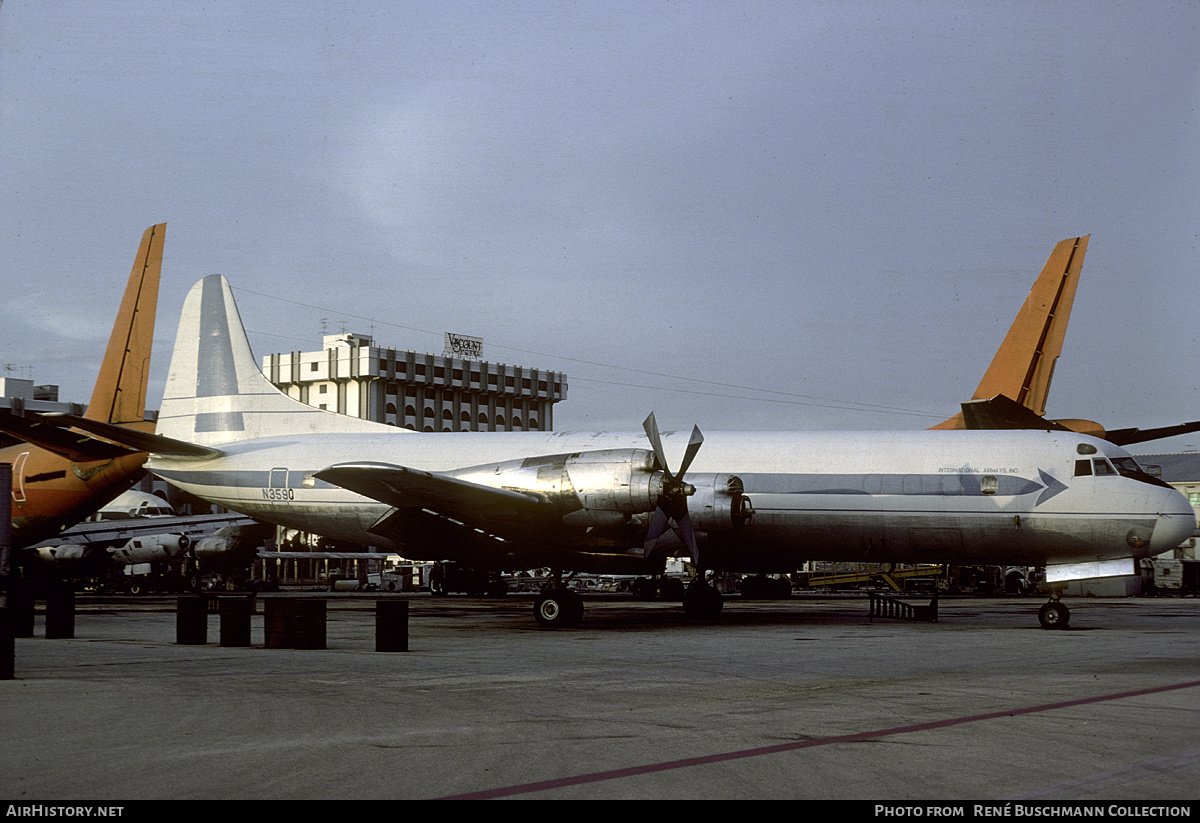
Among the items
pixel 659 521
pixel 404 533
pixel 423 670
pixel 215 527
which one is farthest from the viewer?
pixel 215 527

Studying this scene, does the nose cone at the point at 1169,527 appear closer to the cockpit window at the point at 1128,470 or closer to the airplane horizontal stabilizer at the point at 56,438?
the cockpit window at the point at 1128,470

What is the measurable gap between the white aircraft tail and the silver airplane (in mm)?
2909

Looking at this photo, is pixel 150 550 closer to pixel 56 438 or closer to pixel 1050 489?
pixel 56 438

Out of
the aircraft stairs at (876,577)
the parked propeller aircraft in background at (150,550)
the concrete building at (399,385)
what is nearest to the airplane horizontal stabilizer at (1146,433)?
the aircraft stairs at (876,577)

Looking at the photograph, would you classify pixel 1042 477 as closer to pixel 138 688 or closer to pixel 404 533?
pixel 404 533

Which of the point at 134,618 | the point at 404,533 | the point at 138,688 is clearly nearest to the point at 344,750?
the point at 138,688

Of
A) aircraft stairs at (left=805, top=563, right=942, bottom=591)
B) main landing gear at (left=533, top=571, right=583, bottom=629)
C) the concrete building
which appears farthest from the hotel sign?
main landing gear at (left=533, top=571, right=583, bottom=629)

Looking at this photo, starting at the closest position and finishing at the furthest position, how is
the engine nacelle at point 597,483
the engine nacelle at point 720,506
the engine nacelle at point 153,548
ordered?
the engine nacelle at point 597,483 < the engine nacelle at point 720,506 < the engine nacelle at point 153,548

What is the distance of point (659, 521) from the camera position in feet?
75.9

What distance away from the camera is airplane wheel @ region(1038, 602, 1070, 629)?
24172mm

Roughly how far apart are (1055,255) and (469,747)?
3531cm

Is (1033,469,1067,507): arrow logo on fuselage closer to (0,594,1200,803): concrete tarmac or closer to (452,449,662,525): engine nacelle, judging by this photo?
(0,594,1200,803): concrete tarmac

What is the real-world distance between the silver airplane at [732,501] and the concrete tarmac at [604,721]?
13.3ft

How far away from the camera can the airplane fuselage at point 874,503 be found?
78.6 ft
